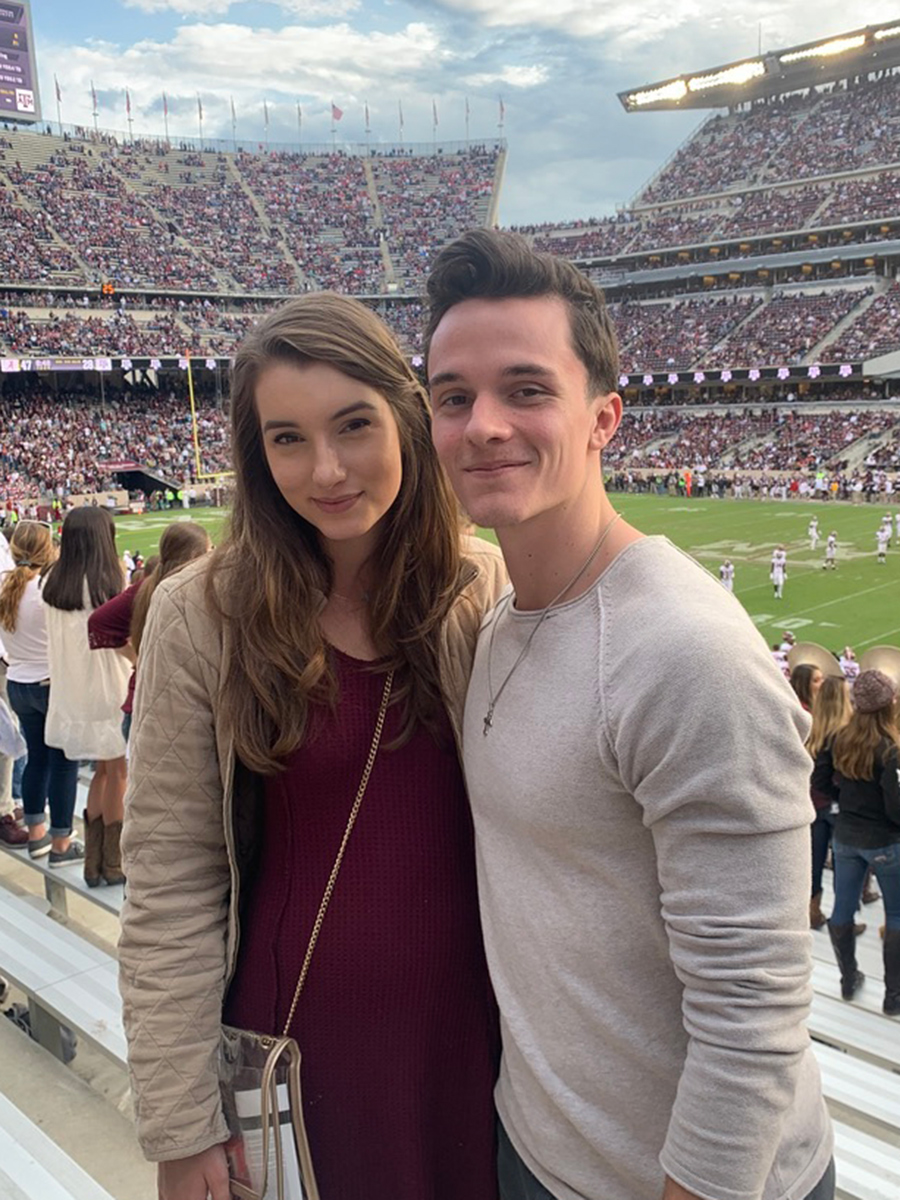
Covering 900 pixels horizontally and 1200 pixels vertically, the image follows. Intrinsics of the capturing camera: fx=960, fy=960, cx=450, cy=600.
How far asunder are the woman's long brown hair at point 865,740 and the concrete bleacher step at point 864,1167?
2597 mm

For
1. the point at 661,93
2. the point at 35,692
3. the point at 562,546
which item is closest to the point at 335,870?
the point at 562,546

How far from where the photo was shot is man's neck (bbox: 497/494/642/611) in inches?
54.3

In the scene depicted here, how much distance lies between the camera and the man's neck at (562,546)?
138cm

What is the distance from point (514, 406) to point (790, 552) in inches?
923

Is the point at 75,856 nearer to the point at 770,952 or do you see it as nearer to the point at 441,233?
the point at 770,952

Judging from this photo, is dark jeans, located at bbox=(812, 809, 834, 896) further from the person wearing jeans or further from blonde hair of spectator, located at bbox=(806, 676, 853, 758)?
the person wearing jeans

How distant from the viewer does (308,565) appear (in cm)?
172

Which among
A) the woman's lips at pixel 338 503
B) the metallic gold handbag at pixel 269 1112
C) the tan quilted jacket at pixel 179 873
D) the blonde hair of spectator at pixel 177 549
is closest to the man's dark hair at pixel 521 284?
the woman's lips at pixel 338 503

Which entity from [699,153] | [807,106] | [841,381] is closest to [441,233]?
[699,153]

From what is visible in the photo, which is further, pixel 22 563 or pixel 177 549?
pixel 22 563

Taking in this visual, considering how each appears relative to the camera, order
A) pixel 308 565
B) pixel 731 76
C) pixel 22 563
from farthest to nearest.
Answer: pixel 731 76 → pixel 22 563 → pixel 308 565

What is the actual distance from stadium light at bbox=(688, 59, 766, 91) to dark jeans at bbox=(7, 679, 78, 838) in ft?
199

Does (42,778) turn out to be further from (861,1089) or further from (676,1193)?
(676,1193)

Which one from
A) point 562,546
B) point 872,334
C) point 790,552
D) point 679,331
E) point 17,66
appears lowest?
point 790,552
